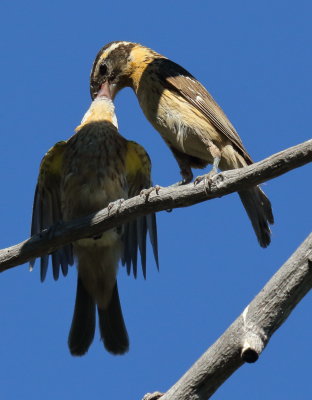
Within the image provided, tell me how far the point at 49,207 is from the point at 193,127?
1.39 meters

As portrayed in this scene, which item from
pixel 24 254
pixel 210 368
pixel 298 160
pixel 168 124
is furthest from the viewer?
pixel 168 124

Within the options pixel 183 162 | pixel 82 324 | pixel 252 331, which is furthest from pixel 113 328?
pixel 252 331

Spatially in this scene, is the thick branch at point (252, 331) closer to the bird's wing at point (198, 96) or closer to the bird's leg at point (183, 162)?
the bird's wing at point (198, 96)

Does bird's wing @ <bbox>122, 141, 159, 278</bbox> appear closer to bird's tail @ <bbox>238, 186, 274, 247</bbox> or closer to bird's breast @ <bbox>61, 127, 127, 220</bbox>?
bird's breast @ <bbox>61, 127, 127, 220</bbox>

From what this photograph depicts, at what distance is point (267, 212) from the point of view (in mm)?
7020

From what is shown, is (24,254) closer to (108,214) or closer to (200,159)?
(108,214)

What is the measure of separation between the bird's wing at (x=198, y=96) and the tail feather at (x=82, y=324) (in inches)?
67.1

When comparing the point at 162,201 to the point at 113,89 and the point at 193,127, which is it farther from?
the point at 113,89

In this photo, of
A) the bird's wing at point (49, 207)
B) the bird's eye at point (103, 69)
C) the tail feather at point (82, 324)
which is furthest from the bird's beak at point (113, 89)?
the tail feather at point (82, 324)

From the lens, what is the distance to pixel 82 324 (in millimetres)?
6934

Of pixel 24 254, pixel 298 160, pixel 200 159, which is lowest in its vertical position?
pixel 298 160

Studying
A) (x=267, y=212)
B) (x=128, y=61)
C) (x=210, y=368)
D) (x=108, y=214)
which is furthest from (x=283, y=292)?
(x=128, y=61)

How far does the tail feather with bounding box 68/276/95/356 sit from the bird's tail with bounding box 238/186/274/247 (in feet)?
4.76

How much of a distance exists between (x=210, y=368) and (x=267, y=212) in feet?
9.82
